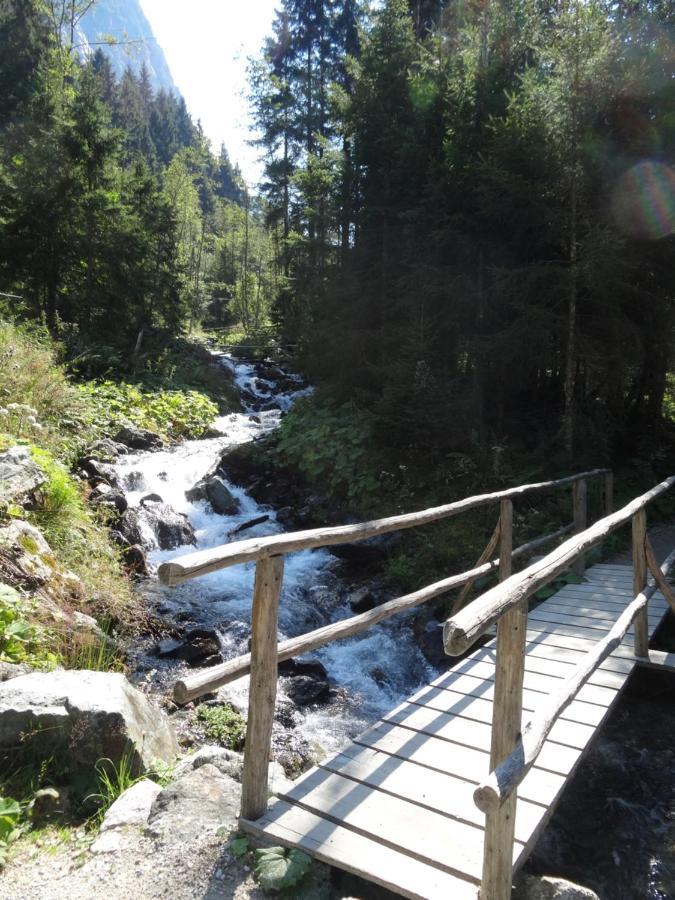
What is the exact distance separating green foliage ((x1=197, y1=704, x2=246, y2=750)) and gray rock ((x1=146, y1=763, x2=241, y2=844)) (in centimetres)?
189

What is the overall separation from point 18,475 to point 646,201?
10.8 meters

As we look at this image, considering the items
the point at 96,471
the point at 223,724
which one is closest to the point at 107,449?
the point at 96,471

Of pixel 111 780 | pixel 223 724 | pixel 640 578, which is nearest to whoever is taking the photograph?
pixel 111 780

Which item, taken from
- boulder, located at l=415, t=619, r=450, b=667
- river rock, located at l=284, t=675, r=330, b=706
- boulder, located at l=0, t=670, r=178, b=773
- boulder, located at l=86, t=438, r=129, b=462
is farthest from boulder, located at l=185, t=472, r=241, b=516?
boulder, located at l=0, t=670, r=178, b=773

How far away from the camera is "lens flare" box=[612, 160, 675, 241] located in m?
9.99

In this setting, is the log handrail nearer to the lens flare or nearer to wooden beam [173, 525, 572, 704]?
wooden beam [173, 525, 572, 704]

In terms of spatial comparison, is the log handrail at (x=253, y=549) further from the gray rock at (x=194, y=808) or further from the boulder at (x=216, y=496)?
the boulder at (x=216, y=496)

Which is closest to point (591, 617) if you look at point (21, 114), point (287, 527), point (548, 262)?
point (287, 527)

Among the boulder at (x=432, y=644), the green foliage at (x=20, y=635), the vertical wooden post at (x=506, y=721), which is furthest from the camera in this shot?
the boulder at (x=432, y=644)

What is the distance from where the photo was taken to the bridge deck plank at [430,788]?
2625 mm

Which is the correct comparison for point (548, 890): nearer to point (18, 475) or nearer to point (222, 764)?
point (222, 764)

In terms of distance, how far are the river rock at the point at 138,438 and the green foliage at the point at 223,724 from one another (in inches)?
361

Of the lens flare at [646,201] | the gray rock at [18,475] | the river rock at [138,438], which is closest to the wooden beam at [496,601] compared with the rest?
the gray rock at [18,475]

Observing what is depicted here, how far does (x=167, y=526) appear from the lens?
1051 centimetres
